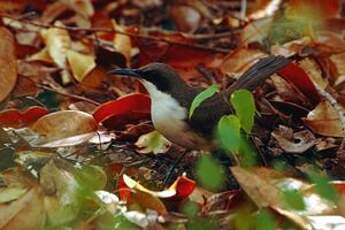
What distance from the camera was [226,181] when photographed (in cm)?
335

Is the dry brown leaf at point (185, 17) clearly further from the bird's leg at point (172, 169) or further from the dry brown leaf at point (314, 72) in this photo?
the bird's leg at point (172, 169)

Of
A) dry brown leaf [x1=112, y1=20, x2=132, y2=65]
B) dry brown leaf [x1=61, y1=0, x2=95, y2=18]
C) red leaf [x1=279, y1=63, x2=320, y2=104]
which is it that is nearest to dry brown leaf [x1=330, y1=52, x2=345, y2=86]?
red leaf [x1=279, y1=63, x2=320, y2=104]

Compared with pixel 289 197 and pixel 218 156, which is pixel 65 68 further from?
pixel 289 197

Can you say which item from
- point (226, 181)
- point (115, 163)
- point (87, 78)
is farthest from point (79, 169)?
point (87, 78)

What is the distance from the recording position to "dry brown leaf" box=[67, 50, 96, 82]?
15.3 feet

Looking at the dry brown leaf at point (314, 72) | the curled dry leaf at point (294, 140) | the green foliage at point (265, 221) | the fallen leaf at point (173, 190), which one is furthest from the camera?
the dry brown leaf at point (314, 72)

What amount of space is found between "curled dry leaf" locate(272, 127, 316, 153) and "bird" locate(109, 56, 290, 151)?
7.4 inches

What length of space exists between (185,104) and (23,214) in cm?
77

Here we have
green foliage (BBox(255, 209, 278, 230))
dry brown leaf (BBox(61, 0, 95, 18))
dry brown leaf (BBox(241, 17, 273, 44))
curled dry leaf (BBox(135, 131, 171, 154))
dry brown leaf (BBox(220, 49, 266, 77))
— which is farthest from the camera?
dry brown leaf (BBox(61, 0, 95, 18))

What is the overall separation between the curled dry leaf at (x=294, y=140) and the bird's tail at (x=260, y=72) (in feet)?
0.62

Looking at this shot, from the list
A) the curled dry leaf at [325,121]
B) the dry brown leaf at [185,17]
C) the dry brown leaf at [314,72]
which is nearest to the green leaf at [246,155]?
the curled dry leaf at [325,121]

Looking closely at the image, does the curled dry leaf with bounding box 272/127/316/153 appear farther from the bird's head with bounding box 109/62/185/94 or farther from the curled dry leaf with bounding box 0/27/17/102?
the curled dry leaf with bounding box 0/27/17/102

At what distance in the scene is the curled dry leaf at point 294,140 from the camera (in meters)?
3.56

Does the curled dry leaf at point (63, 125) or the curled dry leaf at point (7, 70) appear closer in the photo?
the curled dry leaf at point (63, 125)
